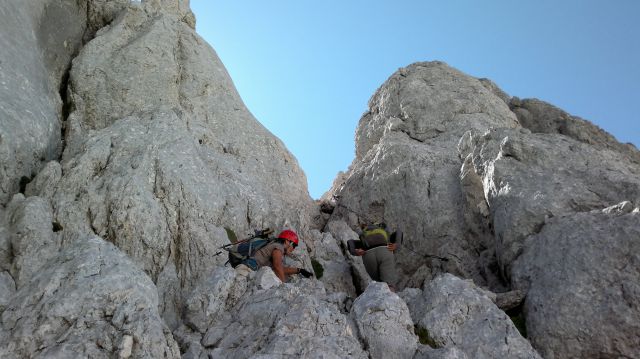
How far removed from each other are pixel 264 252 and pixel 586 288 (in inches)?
428

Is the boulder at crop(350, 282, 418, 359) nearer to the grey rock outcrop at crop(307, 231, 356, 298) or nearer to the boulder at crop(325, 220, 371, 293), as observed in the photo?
the grey rock outcrop at crop(307, 231, 356, 298)

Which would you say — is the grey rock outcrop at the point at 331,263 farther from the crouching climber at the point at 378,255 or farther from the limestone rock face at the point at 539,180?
the limestone rock face at the point at 539,180

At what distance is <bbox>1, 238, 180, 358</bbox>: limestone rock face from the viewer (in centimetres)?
1241

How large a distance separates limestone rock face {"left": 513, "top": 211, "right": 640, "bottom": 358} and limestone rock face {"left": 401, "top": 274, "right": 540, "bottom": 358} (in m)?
1.65

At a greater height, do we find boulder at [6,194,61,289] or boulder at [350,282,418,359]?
boulder at [350,282,418,359]

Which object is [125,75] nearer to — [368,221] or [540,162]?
[368,221]

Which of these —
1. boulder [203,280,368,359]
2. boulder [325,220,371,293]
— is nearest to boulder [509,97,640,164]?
boulder [325,220,371,293]

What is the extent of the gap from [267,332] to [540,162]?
47.8 feet

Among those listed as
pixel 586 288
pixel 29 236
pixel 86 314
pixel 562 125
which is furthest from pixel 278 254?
pixel 562 125

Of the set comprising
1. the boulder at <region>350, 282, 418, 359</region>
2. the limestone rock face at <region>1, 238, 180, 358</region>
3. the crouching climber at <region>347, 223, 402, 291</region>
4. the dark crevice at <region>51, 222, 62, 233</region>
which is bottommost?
the limestone rock face at <region>1, 238, 180, 358</region>

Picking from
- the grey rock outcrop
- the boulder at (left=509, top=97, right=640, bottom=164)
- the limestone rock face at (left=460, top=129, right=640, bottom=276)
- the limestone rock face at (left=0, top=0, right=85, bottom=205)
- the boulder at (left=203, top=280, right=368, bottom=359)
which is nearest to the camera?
the boulder at (left=203, top=280, right=368, bottom=359)

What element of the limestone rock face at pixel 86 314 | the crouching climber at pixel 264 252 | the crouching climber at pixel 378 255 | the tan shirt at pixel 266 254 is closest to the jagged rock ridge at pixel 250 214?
the limestone rock face at pixel 86 314

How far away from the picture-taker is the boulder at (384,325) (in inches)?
572

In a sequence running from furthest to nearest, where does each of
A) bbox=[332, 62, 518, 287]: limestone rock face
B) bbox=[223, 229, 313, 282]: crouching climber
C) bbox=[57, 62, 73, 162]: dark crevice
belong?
bbox=[57, 62, 73, 162]: dark crevice < bbox=[332, 62, 518, 287]: limestone rock face < bbox=[223, 229, 313, 282]: crouching climber
